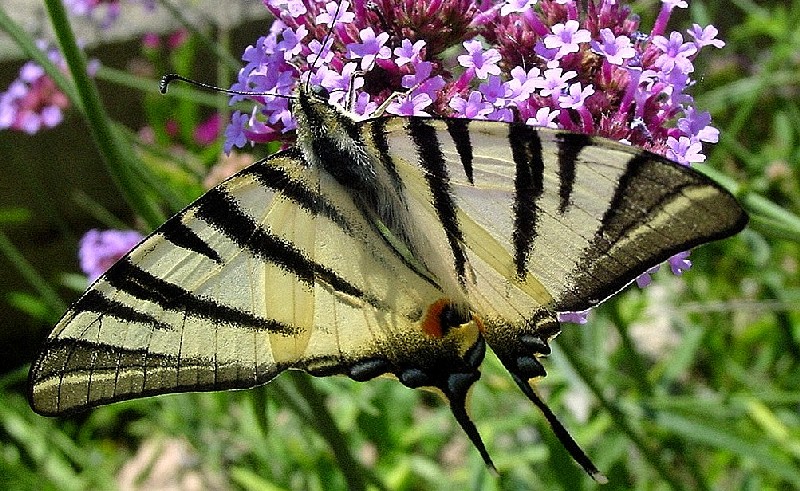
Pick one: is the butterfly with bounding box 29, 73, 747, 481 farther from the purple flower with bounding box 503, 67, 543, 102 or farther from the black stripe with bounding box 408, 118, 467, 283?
the purple flower with bounding box 503, 67, 543, 102

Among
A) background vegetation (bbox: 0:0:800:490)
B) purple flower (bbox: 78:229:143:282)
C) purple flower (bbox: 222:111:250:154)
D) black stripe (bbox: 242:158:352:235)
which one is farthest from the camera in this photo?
purple flower (bbox: 78:229:143:282)

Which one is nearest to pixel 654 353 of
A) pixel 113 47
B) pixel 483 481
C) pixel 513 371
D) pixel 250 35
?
pixel 483 481

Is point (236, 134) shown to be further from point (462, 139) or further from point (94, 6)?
point (94, 6)

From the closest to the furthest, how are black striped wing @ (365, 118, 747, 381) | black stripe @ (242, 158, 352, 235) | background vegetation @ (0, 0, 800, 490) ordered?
1. black striped wing @ (365, 118, 747, 381)
2. black stripe @ (242, 158, 352, 235)
3. background vegetation @ (0, 0, 800, 490)

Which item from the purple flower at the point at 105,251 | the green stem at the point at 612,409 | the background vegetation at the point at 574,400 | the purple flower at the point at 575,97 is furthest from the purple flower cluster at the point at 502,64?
the purple flower at the point at 105,251

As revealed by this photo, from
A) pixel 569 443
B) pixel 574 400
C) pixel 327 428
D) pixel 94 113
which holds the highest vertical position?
pixel 94 113

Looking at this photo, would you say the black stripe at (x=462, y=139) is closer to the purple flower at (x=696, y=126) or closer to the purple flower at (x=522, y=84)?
the purple flower at (x=522, y=84)

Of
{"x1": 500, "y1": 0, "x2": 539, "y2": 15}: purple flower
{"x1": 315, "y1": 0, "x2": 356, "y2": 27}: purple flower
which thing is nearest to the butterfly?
{"x1": 315, "y1": 0, "x2": 356, "y2": 27}: purple flower

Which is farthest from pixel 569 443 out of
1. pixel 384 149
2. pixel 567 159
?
pixel 384 149

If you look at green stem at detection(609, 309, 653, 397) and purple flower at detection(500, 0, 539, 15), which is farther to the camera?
green stem at detection(609, 309, 653, 397)
